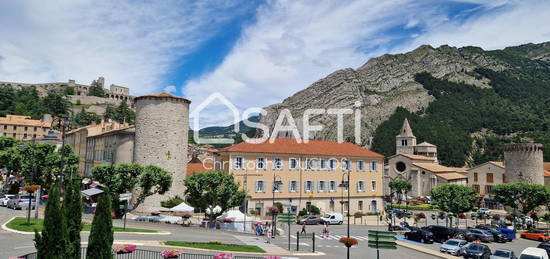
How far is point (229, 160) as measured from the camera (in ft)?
158

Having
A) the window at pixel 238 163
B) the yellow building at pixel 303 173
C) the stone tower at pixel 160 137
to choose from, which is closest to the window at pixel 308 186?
the yellow building at pixel 303 173

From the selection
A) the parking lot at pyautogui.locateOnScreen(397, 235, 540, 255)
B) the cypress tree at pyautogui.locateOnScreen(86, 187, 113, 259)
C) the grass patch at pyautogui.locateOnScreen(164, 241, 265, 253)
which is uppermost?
the cypress tree at pyautogui.locateOnScreen(86, 187, 113, 259)

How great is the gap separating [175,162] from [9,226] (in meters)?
22.8

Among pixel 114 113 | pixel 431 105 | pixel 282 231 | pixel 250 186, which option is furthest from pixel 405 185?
pixel 431 105

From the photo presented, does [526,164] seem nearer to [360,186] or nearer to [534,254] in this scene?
[360,186]

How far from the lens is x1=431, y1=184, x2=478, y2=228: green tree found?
48.1 metres

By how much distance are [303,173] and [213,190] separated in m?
18.7

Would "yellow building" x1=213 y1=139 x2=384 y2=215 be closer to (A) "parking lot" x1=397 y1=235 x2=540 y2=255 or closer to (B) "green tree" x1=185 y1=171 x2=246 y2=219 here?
(B) "green tree" x1=185 y1=171 x2=246 y2=219

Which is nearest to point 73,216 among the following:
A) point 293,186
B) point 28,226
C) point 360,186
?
point 28,226

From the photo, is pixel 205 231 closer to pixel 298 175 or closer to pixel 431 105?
pixel 298 175

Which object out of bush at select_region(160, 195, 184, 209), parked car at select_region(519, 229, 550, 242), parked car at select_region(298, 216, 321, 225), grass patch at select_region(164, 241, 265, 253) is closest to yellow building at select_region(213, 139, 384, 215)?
parked car at select_region(298, 216, 321, 225)

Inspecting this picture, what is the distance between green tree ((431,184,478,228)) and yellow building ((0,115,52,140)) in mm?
104218

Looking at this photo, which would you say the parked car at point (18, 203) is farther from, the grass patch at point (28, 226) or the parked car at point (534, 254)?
the parked car at point (534, 254)

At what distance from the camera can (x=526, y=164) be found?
6994 cm
